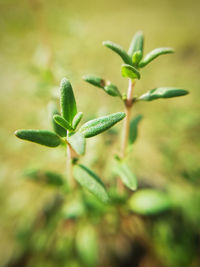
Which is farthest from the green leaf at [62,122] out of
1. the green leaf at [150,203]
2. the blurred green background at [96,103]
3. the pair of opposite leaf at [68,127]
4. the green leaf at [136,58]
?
the green leaf at [150,203]

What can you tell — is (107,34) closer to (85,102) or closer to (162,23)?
(162,23)

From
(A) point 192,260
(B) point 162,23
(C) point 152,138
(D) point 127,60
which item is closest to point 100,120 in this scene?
(D) point 127,60

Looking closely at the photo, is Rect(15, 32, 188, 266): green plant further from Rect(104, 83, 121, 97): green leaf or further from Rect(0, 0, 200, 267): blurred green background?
Rect(0, 0, 200, 267): blurred green background

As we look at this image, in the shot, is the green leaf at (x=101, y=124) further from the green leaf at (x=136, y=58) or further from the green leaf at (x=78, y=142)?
the green leaf at (x=136, y=58)

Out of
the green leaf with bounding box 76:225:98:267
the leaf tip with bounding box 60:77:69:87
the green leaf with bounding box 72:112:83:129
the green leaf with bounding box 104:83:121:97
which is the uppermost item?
the leaf tip with bounding box 60:77:69:87

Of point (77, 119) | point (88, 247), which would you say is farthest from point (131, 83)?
point (88, 247)

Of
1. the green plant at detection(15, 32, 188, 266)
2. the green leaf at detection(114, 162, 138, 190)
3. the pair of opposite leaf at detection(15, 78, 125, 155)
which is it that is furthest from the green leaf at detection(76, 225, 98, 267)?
the pair of opposite leaf at detection(15, 78, 125, 155)
